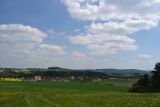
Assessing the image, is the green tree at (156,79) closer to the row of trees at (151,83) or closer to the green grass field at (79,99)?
the row of trees at (151,83)

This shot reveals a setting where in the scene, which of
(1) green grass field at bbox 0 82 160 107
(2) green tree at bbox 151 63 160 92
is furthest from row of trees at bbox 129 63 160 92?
(1) green grass field at bbox 0 82 160 107

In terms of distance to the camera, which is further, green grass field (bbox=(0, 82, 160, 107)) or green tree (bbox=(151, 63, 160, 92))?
green tree (bbox=(151, 63, 160, 92))

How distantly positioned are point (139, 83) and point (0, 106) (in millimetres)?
70111

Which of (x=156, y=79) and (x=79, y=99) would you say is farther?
(x=156, y=79)

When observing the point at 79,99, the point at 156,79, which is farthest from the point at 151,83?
the point at 79,99

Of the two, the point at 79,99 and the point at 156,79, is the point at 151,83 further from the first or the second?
the point at 79,99

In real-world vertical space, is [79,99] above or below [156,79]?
below

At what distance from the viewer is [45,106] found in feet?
131

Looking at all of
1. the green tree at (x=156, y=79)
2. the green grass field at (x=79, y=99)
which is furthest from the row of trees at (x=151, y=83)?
the green grass field at (x=79, y=99)

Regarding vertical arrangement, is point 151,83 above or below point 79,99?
above

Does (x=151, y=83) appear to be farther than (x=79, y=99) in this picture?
Yes

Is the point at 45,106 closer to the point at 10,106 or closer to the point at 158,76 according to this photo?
the point at 10,106

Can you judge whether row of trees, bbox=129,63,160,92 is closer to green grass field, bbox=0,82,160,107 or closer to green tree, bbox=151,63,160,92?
green tree, bbox=151,63,160,92

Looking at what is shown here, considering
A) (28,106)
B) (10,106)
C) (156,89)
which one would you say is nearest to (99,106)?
(28,106)
